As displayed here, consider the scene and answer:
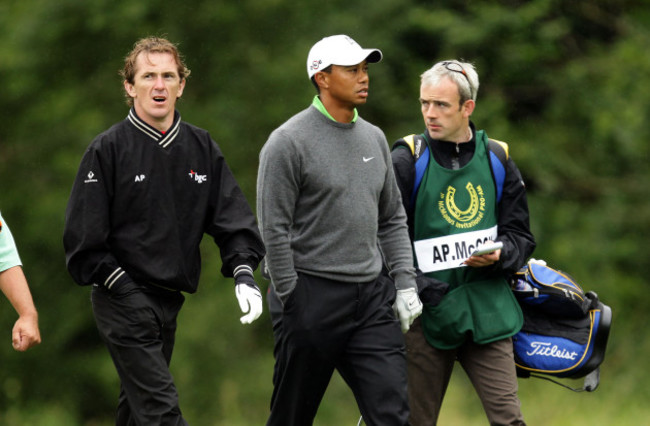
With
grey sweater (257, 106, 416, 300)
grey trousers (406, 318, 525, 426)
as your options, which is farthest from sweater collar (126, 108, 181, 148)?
grey trousers (406, 318, 525, 426)

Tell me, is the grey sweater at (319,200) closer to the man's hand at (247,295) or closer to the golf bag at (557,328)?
the man's hand at (247,295)

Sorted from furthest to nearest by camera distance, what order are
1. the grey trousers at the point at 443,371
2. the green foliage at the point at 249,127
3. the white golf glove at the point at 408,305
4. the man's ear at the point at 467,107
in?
the green foliage at the point at 249,127 < the man's ear at the point at 467,107 < the grey trousers at the point at 443,371 < the white golf glove at the point at 408,305

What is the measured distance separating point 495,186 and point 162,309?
1.71m

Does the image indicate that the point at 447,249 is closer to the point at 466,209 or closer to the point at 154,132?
the point at 466,209

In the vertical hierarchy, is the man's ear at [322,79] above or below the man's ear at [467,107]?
above

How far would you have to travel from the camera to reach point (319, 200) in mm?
4973

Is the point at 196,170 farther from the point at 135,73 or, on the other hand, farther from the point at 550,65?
the point at 550,65

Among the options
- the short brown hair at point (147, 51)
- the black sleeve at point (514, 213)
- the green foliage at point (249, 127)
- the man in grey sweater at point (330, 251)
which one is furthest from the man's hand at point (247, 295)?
the green foliage at point (249, 127)

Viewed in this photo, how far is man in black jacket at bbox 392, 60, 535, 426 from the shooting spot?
5414 mm

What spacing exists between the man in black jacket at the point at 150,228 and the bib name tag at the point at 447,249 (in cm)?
81

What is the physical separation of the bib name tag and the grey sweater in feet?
1.35

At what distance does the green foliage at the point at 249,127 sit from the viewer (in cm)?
1306

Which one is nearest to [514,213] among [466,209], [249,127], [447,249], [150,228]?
[466,209]

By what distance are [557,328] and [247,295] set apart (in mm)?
1642
